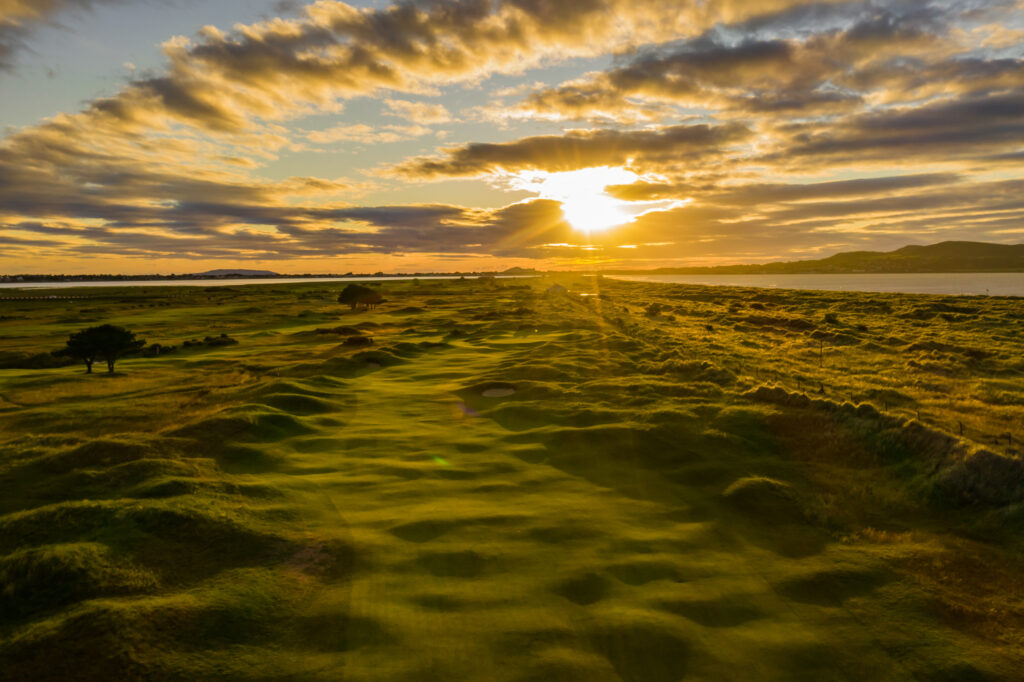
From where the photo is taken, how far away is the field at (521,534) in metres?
8.03

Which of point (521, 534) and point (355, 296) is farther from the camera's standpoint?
point (355, 296)

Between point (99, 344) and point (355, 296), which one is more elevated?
point (355, 296)

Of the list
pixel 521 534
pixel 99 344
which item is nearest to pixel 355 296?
pixel 99 344

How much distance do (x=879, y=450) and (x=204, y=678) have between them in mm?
19276

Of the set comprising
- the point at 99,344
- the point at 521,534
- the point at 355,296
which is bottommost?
the point at 521,534

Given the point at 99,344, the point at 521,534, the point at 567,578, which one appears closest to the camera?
the point at 567,578

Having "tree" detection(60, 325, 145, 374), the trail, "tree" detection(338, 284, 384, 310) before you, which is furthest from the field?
"tree" detection(338, 284, 384, 310)

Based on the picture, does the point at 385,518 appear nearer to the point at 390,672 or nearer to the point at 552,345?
the point at 390,672

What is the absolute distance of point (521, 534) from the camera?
1209 cm

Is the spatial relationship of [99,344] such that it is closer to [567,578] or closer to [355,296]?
[567,578]

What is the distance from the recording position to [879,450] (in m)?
16.5

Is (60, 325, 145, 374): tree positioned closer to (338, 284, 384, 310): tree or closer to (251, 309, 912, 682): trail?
(251, 309, 912, 682): trail

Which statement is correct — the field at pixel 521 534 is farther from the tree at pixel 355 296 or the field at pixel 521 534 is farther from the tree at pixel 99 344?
the tree at pixel 355 296

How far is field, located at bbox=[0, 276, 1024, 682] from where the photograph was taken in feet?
26.3
